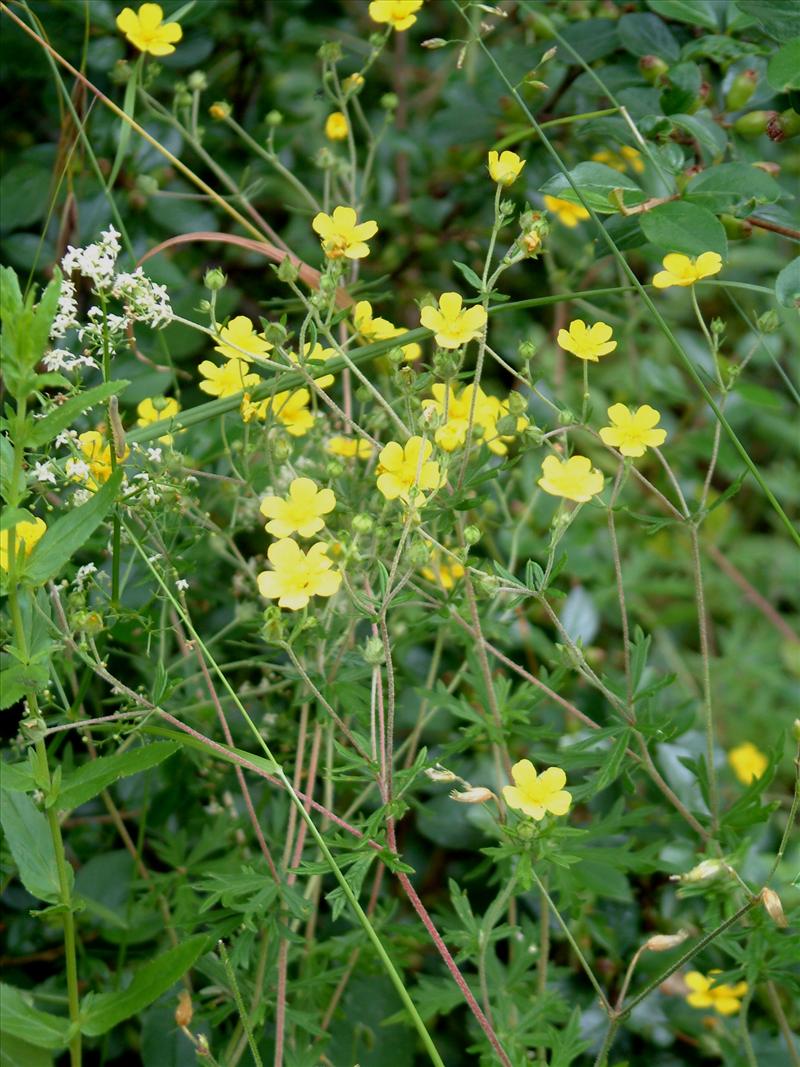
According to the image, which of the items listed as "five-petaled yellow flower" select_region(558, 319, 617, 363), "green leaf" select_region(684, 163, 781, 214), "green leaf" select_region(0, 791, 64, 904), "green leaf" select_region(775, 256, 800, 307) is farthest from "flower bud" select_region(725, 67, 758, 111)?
"green leaf" select_region(0, 791, 64, 904)

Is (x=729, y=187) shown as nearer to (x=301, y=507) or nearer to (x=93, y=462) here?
(x=301, y=507)

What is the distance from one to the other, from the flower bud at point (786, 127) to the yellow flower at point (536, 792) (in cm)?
66

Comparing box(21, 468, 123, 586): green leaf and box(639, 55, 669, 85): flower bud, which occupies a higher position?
box(639, 55, 669, 85): flower bud

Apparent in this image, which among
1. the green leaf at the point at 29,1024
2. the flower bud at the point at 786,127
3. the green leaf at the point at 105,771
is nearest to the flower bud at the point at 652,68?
the flower bud at the point at 786,127

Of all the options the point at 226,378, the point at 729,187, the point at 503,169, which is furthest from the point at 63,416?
the point at 729,187

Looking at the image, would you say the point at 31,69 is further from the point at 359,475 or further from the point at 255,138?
the point at 359,475

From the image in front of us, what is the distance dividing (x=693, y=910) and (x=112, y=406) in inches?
A: 35.1

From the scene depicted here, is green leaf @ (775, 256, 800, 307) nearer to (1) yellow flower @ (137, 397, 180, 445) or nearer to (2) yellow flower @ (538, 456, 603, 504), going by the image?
(2) yellow flower @ (538, 456, 603, 504)

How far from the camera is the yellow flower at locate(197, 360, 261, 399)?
1.03 m

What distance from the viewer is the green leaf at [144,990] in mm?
803

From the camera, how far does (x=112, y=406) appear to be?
2.95 feet

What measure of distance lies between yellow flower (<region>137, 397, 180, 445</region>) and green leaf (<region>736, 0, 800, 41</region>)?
2.14 ft

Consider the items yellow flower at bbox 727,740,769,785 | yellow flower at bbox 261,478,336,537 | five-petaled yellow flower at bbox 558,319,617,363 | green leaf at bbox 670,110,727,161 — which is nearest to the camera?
yellow flower at bbox 261,478,336,537

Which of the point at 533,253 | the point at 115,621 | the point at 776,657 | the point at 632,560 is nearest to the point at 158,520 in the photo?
the point at 115,621
